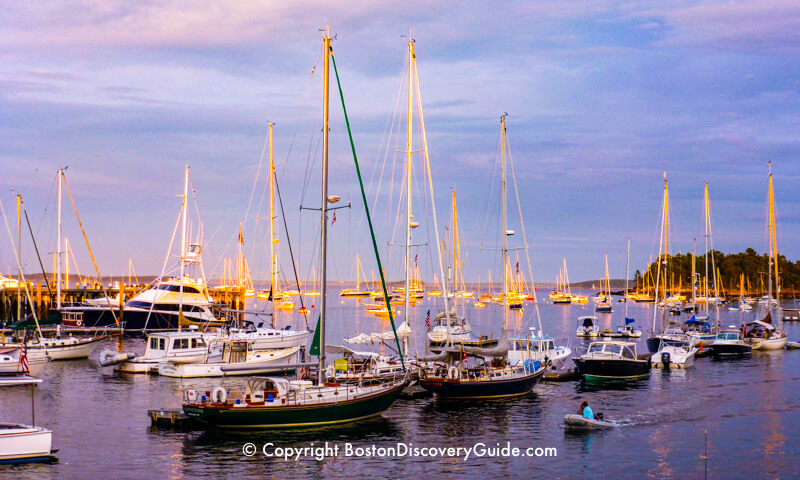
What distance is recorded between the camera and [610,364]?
53.7 m

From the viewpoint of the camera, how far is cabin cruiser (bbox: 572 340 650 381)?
53.2 metres

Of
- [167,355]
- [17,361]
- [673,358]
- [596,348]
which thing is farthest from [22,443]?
[673,358]

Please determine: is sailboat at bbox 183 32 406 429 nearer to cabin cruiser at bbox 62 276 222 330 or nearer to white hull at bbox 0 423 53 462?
white hull at bbox 0 423 53 462

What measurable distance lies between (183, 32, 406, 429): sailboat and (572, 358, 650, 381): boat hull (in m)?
20.3

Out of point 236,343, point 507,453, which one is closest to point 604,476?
point 507,453

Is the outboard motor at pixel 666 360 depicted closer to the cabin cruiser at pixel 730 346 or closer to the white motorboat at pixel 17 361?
the cabin cruiser at pixel 730 346

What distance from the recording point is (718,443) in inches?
1431

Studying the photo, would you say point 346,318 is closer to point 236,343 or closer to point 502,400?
point 236,343

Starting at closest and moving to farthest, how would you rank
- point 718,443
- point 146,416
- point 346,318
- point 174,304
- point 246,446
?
point 246,446 < point 718,443 < point 146,416 < point 174,304 < point 346,318

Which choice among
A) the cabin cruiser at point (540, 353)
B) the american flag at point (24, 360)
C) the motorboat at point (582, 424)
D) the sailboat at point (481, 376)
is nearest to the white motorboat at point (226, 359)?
the american flag at point (24, 360)

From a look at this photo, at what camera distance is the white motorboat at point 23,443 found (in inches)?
1168

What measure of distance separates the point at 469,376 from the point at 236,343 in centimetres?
1839

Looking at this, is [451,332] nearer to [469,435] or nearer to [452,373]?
[452,373]

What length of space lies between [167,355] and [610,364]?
3062 cm
